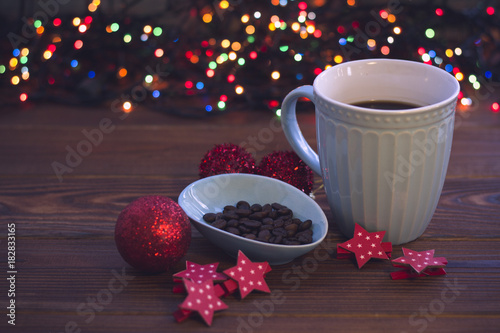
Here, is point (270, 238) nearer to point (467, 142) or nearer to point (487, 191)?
point (487, 191)

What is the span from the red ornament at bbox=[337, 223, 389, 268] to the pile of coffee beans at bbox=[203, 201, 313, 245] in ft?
0.19

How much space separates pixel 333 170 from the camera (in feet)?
2.56

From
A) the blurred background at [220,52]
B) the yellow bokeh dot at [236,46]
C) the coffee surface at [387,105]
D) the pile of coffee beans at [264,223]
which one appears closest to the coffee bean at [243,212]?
the pile of coffee beans at [264,223]

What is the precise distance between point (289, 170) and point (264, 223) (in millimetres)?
119

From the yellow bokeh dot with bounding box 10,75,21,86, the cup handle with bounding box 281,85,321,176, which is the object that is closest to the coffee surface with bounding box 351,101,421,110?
the cup handle with bounding box 281,85,321,176

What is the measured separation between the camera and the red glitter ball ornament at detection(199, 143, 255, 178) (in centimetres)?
89

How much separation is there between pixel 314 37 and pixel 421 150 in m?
0.62

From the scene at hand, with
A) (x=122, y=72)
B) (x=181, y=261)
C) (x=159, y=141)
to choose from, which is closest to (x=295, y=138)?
(x=181, y=261)

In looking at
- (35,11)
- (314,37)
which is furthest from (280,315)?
(35,11)

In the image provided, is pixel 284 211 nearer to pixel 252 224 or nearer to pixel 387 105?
pixel 252 224

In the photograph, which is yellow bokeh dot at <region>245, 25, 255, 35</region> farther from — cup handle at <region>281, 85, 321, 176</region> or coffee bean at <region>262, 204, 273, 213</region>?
coffee bean at <region>262, 204, 273, 213</region>

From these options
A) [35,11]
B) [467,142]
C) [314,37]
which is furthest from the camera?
[35,11]

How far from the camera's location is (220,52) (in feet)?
4.35

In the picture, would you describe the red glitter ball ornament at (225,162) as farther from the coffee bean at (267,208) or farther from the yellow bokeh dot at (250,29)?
the yellow bokeh dot at (250,29)
